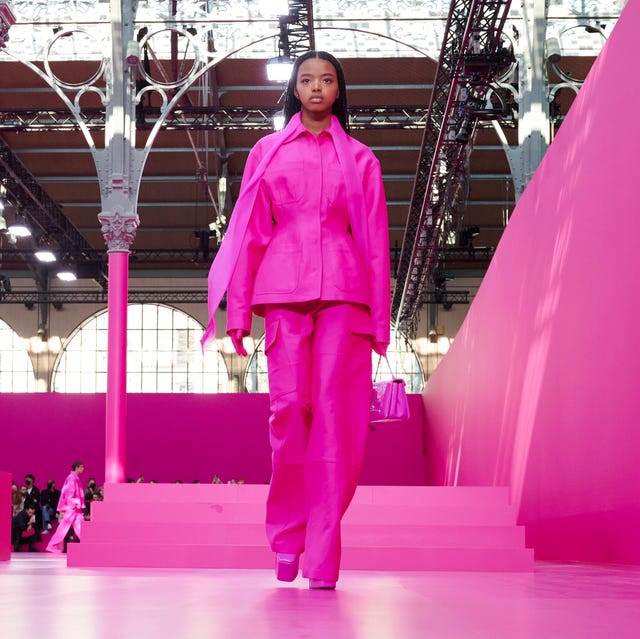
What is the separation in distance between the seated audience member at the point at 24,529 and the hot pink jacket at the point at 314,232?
13.5 meters

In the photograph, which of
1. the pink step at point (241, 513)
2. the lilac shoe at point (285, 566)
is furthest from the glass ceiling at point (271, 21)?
the lilac shoe at point (285, 566)

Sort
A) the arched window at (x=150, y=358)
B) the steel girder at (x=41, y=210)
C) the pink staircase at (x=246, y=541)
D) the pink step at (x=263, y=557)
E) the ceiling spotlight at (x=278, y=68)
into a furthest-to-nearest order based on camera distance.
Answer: the arched window at (x=150, y=358) < the steel girder at (x=41, y=210) < the ceiling spotlight at (x=278, y=68) < the pink staircase at (x=246, y=541) < the pink step at (x=263, y=557)

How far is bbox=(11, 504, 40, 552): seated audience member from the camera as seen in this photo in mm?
16016

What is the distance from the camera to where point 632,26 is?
16.9ft

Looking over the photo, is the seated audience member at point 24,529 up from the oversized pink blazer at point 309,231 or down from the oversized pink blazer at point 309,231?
down

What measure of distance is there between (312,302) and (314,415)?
332 mm

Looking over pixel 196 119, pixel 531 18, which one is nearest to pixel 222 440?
pixel 196 119

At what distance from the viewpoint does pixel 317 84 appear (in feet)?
11.4

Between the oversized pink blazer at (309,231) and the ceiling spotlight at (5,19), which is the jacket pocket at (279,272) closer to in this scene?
the oversized pink blazer at (309,231)

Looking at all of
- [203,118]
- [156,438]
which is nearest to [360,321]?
[203,118]

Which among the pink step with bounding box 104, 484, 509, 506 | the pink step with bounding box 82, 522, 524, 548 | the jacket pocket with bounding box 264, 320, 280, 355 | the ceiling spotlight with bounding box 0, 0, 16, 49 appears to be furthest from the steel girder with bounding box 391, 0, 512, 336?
the jacket pocket with bounding box 264, 320, 280, 355

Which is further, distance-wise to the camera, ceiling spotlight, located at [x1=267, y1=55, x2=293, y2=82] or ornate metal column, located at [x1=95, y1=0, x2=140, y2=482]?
ornate metal column, located at [x1=95, y1=0, x2=140, y2=482]

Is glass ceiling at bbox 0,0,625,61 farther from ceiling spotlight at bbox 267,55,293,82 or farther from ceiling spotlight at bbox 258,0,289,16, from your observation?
Answer: ceiling spotlight at bbox 267,55,293,82

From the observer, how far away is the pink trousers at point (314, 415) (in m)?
3.14
